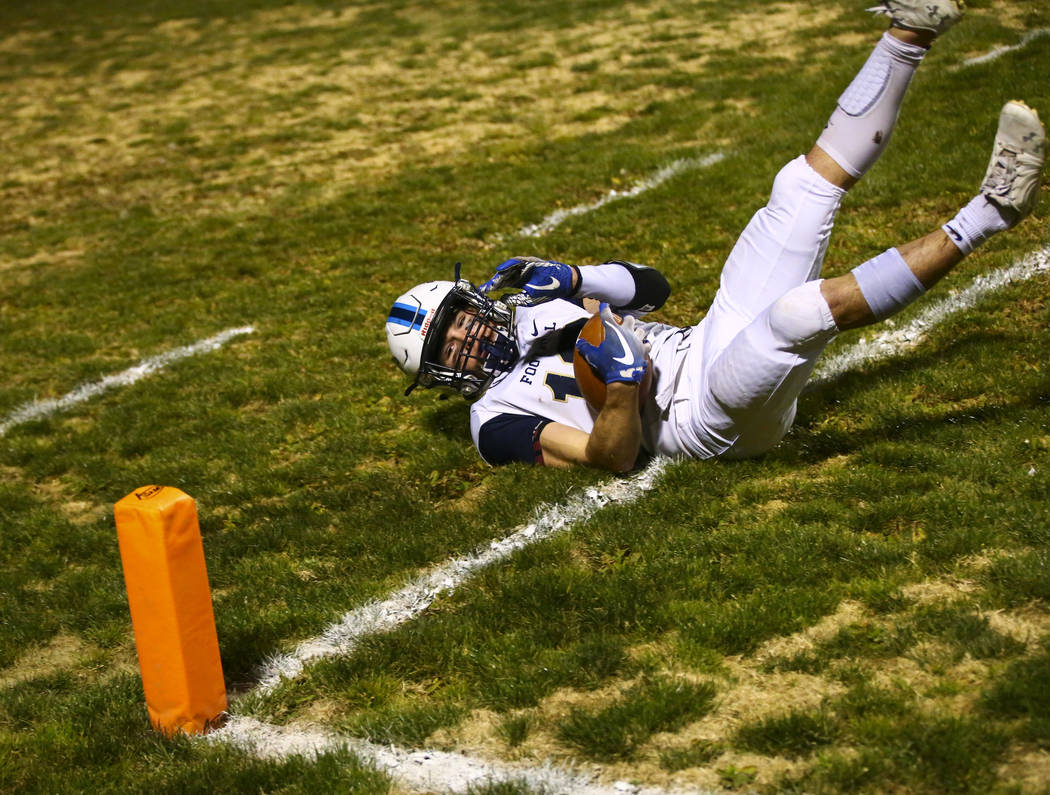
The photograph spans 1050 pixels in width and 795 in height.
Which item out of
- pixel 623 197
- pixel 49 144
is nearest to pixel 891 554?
pixel 623 197

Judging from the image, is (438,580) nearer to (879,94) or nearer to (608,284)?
(608,284)

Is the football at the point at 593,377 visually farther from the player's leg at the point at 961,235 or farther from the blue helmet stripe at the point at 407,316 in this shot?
the player's leg at the point at 961,235

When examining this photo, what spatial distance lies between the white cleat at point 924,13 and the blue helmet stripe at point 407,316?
8.25ft

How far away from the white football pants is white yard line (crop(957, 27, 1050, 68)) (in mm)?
6042

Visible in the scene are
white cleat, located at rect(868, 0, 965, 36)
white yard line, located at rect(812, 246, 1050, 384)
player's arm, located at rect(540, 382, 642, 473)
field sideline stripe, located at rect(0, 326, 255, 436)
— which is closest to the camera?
white cleat, located at rect(868, 0, 965, 36)

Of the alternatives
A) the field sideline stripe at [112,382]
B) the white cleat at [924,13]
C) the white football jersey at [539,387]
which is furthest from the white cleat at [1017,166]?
the field sideline stripe at [112,382]

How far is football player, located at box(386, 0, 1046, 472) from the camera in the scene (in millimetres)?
4055

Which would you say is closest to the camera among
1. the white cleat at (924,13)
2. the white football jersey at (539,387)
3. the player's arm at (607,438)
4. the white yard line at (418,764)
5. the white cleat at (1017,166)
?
the white yard line at (418,764)

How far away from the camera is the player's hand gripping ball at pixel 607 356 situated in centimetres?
454

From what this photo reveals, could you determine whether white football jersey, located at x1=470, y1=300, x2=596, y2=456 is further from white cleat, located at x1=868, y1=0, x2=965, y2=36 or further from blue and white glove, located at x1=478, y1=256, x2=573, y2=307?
white cleat, located at x1=868, y1=0, x2=965, y2=36

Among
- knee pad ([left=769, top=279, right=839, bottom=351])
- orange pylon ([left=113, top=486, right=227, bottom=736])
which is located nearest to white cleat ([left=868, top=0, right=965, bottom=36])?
knee pad ([left=769, top=279, right=839, bottom=351])

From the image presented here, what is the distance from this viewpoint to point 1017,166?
3.94m

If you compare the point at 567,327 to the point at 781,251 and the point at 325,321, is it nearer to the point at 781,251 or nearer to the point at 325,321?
the point at 781,251

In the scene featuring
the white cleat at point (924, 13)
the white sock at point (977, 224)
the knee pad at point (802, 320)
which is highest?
the white cleat at point (924, 13)
